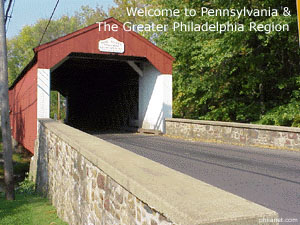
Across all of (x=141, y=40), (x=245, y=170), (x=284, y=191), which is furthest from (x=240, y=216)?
(x=141, y=40)

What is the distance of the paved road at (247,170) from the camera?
15.5ft

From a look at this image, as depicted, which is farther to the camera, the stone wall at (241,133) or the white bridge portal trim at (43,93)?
the white bridge portal trim at (43,93)

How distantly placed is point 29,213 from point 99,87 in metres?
17.7

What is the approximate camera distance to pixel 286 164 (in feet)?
23.9

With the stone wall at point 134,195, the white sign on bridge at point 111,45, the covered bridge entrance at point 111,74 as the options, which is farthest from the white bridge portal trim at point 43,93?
the stone wall at point 134,195

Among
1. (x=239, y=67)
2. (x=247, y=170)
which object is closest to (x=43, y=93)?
(x=247, y=170)

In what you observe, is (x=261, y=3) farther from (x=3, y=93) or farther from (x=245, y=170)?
(x=3, y=93)

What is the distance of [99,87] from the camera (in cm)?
2408

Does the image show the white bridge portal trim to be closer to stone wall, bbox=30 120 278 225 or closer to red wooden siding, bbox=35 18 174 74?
red wooden siding, bbox=35 18 174 74

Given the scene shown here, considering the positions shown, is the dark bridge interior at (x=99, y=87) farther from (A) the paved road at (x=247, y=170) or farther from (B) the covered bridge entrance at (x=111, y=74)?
(A) the paved road at (x=247, y=170)

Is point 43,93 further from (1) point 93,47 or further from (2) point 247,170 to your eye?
(2) point 247,170

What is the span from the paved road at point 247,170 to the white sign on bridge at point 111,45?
18.5 ft

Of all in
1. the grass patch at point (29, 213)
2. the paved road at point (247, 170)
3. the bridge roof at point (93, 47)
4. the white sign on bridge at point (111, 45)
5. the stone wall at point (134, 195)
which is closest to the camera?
the stone wall at point (134, 195)

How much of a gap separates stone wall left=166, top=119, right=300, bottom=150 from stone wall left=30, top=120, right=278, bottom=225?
251 inches
